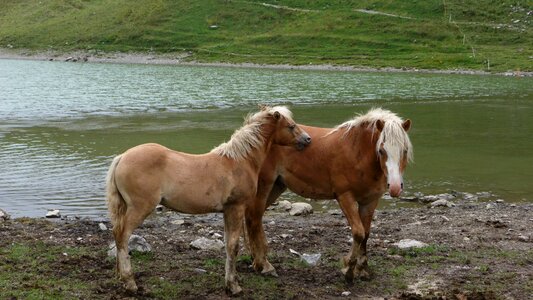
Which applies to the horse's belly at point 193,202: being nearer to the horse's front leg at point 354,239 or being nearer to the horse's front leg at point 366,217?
the horse's front leg at point 354,239

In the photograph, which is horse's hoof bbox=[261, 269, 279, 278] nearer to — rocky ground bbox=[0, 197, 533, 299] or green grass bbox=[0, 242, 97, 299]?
rocky ground bbox=[0, 197, 533, 299]

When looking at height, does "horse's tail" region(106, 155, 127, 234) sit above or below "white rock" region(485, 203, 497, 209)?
above

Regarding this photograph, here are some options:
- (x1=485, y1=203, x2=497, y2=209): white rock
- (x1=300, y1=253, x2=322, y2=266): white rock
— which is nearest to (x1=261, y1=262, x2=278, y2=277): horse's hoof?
(x1=300, y1=253, x2=322, y2=266): white rock

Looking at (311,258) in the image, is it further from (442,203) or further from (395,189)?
(442,203)

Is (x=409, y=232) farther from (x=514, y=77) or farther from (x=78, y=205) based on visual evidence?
(x=514, y=77)

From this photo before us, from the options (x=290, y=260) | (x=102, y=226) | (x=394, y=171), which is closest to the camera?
(x=394, y=171)

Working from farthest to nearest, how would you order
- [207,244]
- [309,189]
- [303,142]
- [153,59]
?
1. [153,59]
2. [207,244]
3. [309,189]
4. [303,142]

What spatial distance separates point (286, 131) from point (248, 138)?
577 mm

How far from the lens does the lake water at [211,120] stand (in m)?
17.7

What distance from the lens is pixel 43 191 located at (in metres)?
16.3

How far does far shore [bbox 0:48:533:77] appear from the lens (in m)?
72.2

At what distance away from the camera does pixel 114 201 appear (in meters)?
8.12

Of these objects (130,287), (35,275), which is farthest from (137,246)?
(130,287)

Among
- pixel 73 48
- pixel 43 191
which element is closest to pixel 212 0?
pixel 73 48
